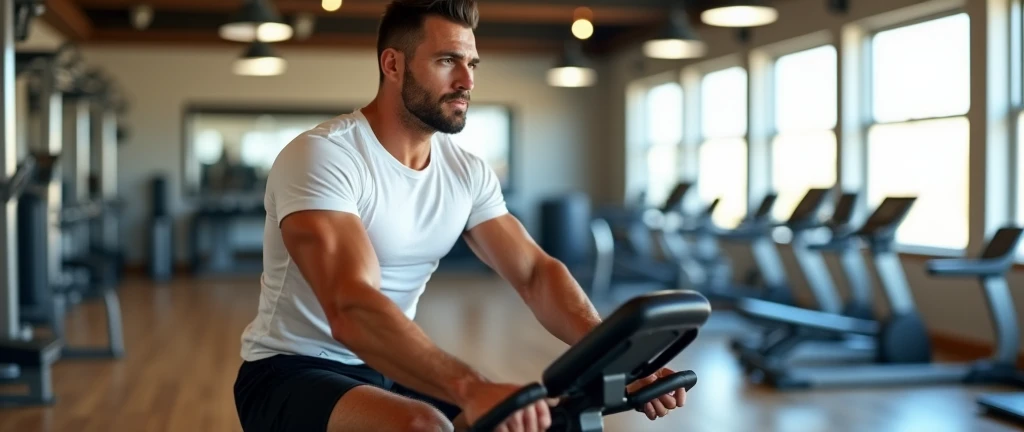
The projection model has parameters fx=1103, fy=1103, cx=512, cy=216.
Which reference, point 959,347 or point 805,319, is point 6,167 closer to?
point 805,319

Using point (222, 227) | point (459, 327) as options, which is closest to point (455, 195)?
point (459, 327)

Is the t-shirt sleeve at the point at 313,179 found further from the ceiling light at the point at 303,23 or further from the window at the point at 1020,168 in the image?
the ceiling light at the point at 303,23

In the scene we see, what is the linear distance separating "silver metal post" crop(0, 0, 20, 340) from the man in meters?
3.11

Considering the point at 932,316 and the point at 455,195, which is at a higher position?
the point at 455,195

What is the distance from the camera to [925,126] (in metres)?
6.55

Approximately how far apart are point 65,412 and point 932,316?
4.66 m

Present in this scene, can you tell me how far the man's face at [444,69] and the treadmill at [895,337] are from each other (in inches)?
137

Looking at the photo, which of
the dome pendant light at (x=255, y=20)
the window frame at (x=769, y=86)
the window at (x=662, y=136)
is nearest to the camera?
the dome pendant light at (x=255, y=20)

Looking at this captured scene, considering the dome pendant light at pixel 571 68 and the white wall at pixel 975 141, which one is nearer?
the white wall at pixel 975 141

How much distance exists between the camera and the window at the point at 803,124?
25.1ft

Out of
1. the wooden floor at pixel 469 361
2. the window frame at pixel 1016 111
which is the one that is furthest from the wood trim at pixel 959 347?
the wooden floor at pixel 469 361

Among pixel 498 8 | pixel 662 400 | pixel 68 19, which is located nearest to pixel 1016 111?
pixel 498 8

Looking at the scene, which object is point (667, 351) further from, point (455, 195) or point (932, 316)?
point (932, 316)

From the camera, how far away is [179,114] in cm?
1141
